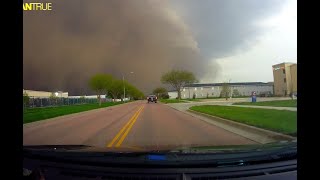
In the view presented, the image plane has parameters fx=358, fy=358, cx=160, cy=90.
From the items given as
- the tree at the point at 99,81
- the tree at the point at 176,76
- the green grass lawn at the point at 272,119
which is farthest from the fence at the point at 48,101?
the green grass lawn at the point at 272,119

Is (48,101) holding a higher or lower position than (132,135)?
higher

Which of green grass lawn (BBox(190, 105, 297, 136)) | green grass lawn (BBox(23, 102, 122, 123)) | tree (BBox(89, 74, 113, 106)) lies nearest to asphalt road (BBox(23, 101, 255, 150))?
green grass lawn (BBox(23, 102, 122, 123))

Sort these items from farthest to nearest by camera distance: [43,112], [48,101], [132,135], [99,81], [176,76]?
[48,101], [43,112], [132,135], [176,76], [99,81]

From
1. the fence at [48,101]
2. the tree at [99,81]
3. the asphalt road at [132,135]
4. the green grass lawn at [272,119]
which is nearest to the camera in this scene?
the tree at [99,81]

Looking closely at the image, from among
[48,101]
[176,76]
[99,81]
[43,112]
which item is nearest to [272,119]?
[176,76]

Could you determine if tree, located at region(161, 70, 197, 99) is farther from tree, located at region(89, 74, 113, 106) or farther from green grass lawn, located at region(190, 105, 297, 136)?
green grass lawn, located at region(190, 105, 297, 136)

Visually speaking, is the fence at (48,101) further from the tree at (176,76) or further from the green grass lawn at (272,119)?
the green grass lawn at (272,119)

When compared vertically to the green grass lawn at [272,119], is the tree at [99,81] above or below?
above

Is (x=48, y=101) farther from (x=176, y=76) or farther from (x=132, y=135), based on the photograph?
(x=176, y=76)
